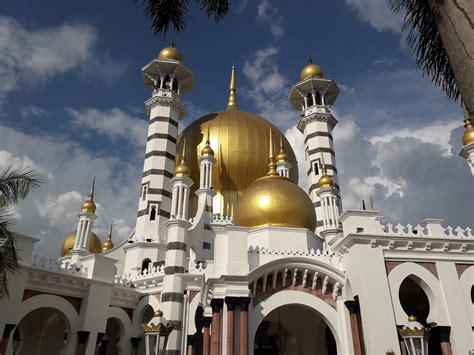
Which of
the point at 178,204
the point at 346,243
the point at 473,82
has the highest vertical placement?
the point at 178,204

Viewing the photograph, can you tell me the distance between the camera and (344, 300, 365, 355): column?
1369cm

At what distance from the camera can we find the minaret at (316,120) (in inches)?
1167

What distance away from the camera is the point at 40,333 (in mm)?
17609

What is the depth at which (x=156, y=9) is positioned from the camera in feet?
23.0

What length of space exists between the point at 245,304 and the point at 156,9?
9.92m

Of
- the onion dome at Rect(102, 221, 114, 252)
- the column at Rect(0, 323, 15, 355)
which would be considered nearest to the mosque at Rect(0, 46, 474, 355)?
the column at Rect(0, 323, 15, 355)

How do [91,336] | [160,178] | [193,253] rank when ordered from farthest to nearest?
[160,178], [193,253], [91,336]

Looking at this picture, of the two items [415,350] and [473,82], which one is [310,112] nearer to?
[415,350]

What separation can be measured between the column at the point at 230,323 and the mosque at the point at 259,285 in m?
0.03

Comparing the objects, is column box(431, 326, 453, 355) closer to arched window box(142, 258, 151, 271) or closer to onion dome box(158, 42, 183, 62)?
arched window box(142, 258, 151, 271)

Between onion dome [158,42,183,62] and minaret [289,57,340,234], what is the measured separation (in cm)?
987

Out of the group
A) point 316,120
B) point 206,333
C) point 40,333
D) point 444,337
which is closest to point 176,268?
point 206,333

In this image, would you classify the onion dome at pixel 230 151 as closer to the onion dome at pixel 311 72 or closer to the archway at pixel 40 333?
the onion dome at pixel 311 72

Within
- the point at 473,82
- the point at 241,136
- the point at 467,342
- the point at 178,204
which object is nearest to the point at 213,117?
the point at 241,136
